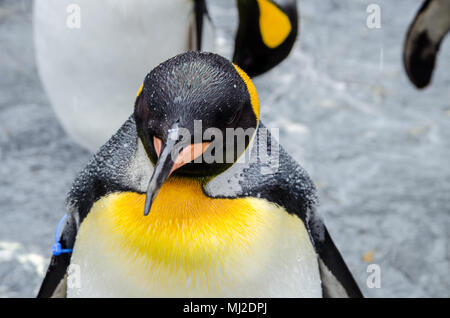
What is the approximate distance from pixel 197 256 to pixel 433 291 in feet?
3.40

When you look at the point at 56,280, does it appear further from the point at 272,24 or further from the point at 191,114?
the point at 272,24

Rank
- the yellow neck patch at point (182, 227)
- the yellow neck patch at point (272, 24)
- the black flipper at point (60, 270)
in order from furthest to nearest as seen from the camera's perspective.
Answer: the yellow neck patch at point (272, 24)
the black flipper at point (60, 270)
the yellow neck patch at point (182, 227)

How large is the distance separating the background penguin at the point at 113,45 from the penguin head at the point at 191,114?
675 millimetres

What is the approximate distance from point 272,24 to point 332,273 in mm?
614

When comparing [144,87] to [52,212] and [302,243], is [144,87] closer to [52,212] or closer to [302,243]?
[302,243]

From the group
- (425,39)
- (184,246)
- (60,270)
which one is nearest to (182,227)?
(184,246)

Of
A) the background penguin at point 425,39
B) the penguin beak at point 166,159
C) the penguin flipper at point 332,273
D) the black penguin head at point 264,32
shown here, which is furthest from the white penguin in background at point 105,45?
the penguin beak at point 166,159

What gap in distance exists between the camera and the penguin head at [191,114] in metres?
0.67

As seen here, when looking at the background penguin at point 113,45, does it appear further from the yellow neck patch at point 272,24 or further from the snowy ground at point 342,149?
the snowy ground at point 342,149

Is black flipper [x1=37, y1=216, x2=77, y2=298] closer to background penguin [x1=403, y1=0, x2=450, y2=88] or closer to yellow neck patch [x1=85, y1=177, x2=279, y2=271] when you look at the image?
yellow neck patch [x1=85, y1=177, x2=279, y2=271]

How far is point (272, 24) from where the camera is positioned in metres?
1.35

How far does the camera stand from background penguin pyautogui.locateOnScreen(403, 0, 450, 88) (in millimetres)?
1761

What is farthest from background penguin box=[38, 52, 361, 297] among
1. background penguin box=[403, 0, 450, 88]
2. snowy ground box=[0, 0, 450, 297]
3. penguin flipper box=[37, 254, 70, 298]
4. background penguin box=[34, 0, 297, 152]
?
background penguin box=[403, 0, 450, 88]

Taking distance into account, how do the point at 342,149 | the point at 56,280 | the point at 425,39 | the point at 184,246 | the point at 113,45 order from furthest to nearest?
1. the point at 342,149
2. the point at 425,39
3. the point at 113,45
4. the point at 56,280
5. the point at 184,246
